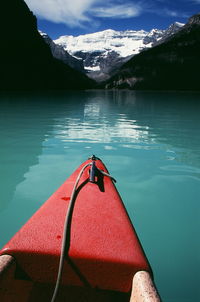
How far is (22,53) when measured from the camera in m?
96.3

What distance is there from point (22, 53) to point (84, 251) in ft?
349

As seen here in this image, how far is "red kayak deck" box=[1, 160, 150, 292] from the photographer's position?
217 cm

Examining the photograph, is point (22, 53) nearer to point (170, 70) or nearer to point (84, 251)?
point (84, 251)

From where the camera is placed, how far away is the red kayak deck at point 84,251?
2.17 meters

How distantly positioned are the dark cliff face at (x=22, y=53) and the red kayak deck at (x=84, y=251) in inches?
3230

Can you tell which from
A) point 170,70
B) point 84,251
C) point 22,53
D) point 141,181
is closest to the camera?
point 84,251

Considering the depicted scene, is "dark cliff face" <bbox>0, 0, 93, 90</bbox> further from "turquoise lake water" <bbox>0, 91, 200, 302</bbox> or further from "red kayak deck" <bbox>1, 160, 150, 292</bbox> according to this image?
"red kayak deck" <bbox>1, 160, 150, 292</bbox>

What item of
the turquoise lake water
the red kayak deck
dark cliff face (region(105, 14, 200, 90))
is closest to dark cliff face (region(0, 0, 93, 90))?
the turquoise lake water

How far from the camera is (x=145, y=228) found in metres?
4.70

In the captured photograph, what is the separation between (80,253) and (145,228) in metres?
2.77

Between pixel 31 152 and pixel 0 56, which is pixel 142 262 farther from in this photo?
pixel 0 56

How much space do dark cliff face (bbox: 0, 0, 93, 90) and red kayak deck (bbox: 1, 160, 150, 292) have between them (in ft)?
269

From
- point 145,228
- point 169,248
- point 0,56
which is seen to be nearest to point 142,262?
point 169,248

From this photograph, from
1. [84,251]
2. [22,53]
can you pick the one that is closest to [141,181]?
[84,251]
